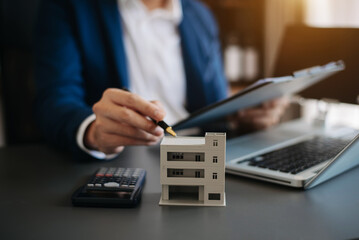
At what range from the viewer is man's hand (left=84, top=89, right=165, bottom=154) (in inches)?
26.8

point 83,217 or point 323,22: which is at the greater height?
point 323,22

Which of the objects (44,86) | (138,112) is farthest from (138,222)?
(44,86)

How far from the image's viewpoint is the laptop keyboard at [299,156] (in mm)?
704

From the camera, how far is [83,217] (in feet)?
1.82

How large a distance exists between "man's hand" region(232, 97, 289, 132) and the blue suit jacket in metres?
0.31

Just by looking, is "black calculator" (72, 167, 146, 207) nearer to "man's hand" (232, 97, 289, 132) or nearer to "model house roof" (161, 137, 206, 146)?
"model house roof" (161, 137, 206, 146)

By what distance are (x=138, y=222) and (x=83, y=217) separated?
8 centimetres

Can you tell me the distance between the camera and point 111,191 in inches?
24.2

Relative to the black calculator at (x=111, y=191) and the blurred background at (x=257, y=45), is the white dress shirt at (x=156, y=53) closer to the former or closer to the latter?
the blurred background at (x=257, y=45)

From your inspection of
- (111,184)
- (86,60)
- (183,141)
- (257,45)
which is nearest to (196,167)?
(183,141)

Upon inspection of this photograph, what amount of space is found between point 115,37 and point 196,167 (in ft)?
2.68

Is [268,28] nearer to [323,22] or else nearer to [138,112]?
[323,22]

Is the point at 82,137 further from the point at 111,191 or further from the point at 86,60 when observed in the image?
the point at 86,60

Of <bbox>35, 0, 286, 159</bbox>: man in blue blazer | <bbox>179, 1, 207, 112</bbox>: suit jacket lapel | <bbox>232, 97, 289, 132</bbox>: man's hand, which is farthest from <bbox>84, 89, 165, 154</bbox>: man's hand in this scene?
<bbox>179, 1, 207, 112</bbox>: suit jacket lapel
